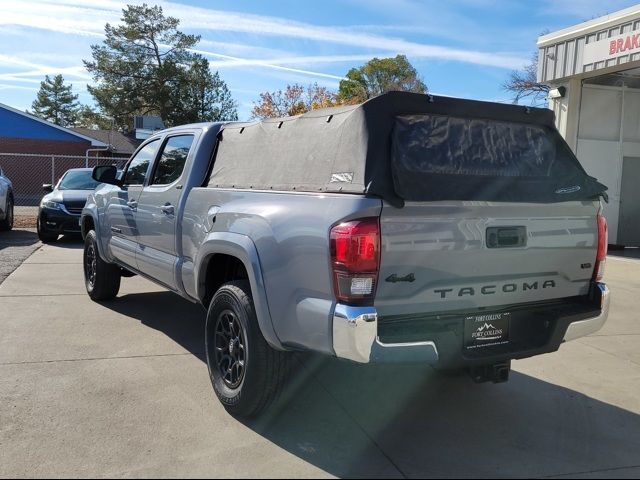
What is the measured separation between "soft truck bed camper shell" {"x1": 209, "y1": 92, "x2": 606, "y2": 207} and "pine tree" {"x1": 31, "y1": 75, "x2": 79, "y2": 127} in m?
80.3

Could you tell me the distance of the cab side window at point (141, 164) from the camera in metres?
5.80

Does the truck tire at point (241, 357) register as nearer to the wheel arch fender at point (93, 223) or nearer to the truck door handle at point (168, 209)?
the truck door handle at point (168, 209)

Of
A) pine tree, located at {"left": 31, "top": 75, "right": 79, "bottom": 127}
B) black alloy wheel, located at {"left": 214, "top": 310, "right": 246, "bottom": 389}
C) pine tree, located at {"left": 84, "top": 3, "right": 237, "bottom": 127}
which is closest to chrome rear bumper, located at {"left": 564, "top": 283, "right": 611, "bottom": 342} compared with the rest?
black alloy wheel, located at {"left": 214, "top": 310, "right": 246, "bottom": 389}

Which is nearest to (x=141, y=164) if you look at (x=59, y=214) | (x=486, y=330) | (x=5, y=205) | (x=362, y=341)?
A: (x=362, y=341)

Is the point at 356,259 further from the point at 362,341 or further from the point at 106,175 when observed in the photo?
the point at 106,175

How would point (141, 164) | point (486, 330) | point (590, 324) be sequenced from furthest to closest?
point (141, 164), point (590, 324), point (486, 330)

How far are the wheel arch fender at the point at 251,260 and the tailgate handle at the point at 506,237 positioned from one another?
4.45 feet

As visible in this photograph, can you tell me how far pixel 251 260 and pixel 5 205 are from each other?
1190 cm

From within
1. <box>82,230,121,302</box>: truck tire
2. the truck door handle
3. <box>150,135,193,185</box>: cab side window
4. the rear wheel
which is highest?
<box>150,135,193,185</box>: cab side window

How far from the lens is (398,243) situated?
3.11 meters

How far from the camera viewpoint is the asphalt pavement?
10.8ft

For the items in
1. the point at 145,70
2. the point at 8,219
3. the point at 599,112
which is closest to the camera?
the point at 599,112

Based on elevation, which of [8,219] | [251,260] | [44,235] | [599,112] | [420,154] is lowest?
[44,235]

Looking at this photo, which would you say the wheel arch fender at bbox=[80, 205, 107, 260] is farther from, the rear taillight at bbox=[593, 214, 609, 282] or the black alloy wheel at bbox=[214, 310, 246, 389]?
the rear taillight at bbox=[593, 214, 609, 282]
